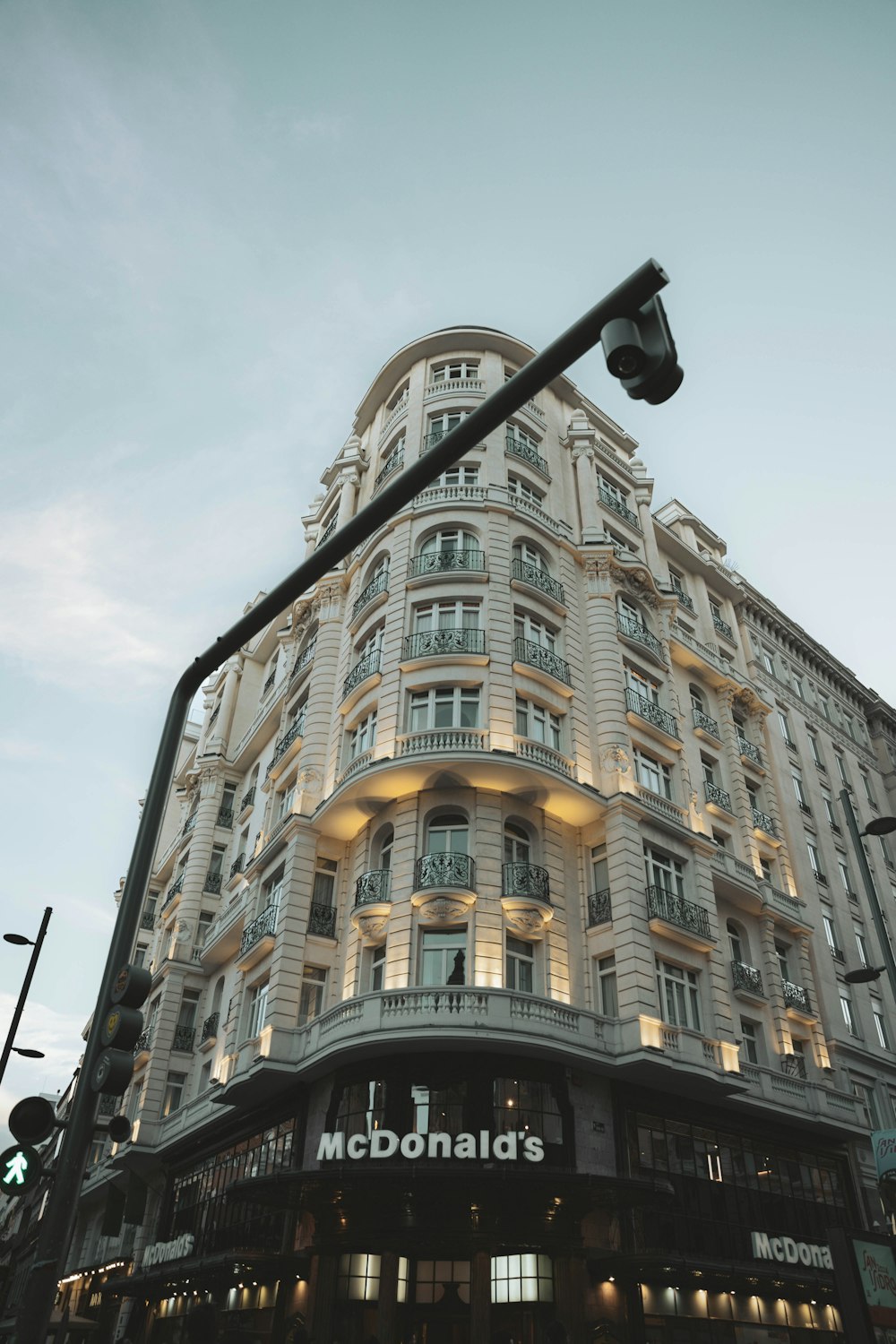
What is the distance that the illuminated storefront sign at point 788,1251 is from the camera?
23672 millimetres

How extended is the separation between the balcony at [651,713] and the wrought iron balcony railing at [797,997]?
9.14 meters

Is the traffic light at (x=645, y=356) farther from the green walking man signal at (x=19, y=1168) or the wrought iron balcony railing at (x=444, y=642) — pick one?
the wrought iron balcony railing at (x=444, y=642)

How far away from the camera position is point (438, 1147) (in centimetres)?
1922

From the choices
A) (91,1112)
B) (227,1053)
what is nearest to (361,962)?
(227,1053)

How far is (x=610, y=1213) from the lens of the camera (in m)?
21.3

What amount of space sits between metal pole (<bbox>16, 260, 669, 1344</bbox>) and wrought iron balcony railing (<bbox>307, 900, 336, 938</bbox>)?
Result: 1910 centimetres

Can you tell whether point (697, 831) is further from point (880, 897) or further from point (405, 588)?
point (880, 897)

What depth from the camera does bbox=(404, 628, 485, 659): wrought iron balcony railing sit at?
27.0m

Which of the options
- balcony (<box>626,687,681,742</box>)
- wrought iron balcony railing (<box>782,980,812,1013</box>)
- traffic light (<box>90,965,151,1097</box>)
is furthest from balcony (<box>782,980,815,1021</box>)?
traffic light (<box>90,965,151,1097</box>)

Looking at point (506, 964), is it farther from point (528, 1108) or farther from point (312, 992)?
point (312, 992)

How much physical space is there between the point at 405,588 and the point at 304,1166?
1628cm

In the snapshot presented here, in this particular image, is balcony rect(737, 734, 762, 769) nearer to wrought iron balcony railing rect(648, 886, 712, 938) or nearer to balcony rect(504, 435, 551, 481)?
wrought iron balcony railing rect(648, 886, 712, 938)

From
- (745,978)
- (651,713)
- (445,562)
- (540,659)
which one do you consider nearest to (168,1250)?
(745,978)

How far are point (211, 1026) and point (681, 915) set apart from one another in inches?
692
